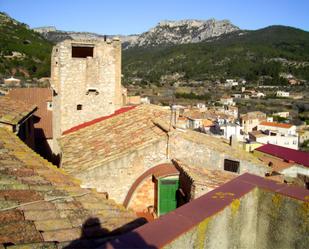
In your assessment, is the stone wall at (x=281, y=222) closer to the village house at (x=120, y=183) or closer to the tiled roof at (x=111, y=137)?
the village house at (x=120, y=183)

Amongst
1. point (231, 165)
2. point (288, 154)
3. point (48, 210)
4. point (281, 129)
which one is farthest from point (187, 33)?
point (48, 210)

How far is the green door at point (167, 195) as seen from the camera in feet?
32.9

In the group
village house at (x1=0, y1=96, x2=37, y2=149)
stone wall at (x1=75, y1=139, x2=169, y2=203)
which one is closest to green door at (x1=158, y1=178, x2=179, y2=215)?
stone wall at (x1=75, y1=139, x2=169, y2=203)

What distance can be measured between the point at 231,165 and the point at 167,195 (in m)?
2.35

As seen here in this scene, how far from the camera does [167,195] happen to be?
10195 millimetres

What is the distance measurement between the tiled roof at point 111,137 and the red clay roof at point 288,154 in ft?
95.7

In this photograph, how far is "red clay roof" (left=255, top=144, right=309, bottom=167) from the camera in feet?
125

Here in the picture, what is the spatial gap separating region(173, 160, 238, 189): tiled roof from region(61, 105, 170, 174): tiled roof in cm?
114

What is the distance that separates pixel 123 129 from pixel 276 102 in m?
95.2

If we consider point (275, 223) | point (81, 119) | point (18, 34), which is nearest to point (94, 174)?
point (81, 119)

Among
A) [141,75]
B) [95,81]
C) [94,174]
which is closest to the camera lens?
[94,174]

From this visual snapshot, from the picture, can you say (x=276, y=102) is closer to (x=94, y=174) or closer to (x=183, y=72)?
(x=183, y=72)

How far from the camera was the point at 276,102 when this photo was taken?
100 meters

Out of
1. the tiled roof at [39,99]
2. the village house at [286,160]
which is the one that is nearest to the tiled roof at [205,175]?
the tiled roof at [39,99]
